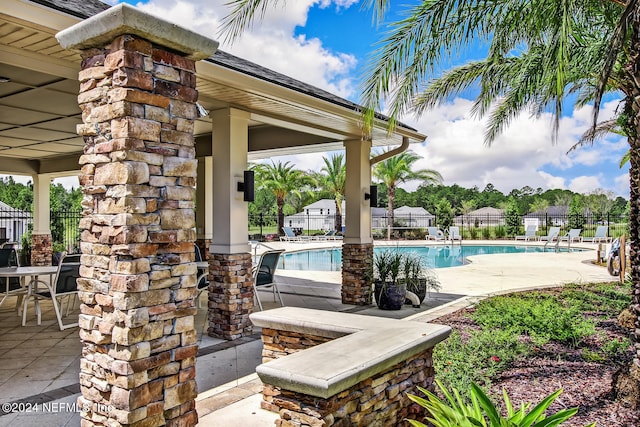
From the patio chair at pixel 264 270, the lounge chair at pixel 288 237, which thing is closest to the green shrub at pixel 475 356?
the patio chair at pixel 264 270

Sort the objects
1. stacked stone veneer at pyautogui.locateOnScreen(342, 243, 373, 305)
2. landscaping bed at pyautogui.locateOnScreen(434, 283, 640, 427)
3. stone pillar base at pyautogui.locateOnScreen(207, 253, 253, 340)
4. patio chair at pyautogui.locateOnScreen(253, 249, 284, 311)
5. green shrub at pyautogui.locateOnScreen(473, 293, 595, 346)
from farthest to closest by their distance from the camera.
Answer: stacked stone veneer at pyautogui.locateOnScreen(342, 243, 373, 305) → patio chair at pyautogui.locateOnScreen(253, 249, 284, 311) → stone pillar base at pyautogui.locateOnScreen(207, 253, 253, 340) → green shrub at pyautogui.locateOnScreen(473, 293, 595, 346) → landscaping bed at pyautogui.locateOnScreen(434, 283, 640, 427)

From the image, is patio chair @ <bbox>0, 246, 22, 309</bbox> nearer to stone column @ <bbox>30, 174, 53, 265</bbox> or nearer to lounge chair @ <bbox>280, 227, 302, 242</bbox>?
stone column @ <bbox>30, 174, 53, 265</bbox>

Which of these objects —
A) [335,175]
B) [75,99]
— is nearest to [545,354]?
[75,99]

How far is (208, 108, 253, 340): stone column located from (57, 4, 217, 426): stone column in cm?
330

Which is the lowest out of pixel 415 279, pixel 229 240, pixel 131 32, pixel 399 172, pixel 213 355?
pixel 213 355

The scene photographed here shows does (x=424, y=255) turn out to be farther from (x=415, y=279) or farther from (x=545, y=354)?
(x=545, y=354)

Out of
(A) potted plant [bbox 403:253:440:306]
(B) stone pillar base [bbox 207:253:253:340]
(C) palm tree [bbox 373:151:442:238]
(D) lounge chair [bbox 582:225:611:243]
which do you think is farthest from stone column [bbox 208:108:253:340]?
(C) palm tree [bbox 373:151:442:238]

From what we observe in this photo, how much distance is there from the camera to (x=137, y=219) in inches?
97.0

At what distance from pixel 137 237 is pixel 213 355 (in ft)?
10.4

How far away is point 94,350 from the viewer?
8.46 feet

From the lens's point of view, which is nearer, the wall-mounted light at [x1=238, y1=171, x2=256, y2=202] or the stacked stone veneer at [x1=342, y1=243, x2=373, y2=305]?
the wall-mounted light at [x1=238, y1=171, x2=256, y2=202]

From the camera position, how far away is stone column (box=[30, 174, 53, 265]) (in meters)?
13.0

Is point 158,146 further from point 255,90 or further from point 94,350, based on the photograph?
point 255,90

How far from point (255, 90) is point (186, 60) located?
2.58 meters
